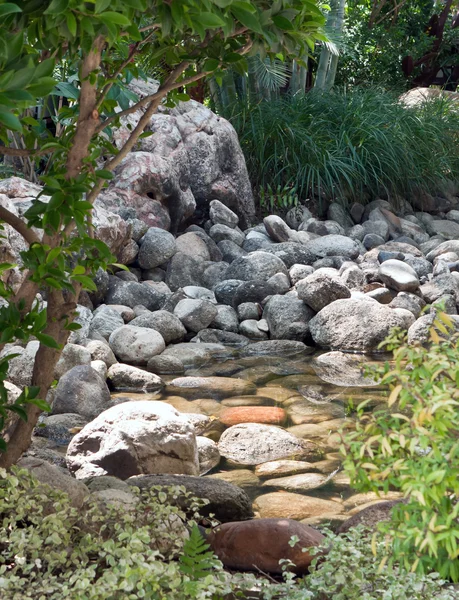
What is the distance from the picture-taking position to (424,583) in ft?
6.27

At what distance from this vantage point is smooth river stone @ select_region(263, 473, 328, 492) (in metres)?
3.66

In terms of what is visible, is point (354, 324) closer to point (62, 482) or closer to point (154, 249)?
point (154, 249)

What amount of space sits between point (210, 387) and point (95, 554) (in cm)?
310

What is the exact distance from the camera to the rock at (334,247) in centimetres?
858

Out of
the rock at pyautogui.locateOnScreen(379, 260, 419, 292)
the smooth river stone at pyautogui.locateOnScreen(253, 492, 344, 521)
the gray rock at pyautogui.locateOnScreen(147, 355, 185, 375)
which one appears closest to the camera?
the smooth river stone at pyautogui.locateOnScreen(253, 492, 344, 521)

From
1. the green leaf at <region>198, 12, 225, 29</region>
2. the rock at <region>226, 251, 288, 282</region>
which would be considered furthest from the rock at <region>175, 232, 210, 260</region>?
the green leaf at <region>198, 12, 225, 29</region>

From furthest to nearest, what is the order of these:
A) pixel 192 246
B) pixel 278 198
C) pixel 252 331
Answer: pixel 278 198, pixel 192 246, pixel 252 331

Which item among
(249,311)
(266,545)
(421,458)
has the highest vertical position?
(421,458)

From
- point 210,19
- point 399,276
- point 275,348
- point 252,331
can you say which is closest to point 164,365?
point 275,348

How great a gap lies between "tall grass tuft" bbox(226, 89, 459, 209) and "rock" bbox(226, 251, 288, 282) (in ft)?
8.99

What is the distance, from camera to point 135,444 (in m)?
3.44

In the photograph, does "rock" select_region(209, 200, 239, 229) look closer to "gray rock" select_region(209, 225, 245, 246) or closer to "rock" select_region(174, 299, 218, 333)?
"gray rock" select_region(209, 225, 245, 246)

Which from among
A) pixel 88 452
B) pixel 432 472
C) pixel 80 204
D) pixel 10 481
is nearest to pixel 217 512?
pixel 88 452

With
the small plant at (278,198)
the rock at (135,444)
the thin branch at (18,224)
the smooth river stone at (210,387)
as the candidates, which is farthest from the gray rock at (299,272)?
the thin branch at (18,224)
